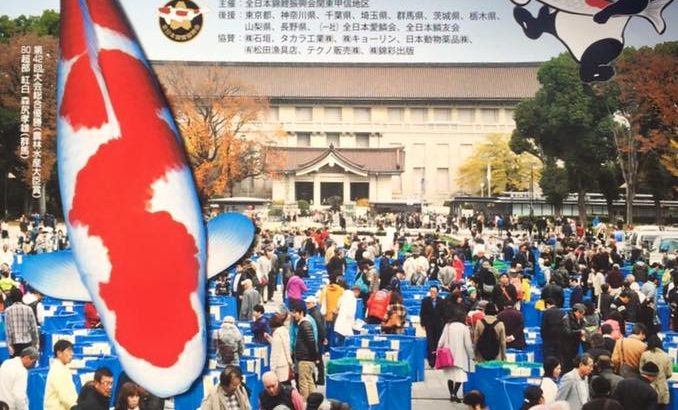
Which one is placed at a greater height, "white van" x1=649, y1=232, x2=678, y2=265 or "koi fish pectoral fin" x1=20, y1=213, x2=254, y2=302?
"koi fish pectoral fin" x1=20, y1=213, x2=254, y2=302

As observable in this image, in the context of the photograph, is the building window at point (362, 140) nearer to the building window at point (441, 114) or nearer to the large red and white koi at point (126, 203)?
the building window at point (441, 114)

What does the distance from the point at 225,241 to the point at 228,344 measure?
1082mm

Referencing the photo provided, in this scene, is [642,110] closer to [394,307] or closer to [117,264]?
[394,307]

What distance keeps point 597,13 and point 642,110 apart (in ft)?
26.0

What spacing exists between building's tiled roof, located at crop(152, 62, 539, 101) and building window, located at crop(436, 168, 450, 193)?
3635 millimetres

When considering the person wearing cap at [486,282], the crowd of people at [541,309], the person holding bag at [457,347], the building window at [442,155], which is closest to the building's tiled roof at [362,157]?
the building window at [442,155]

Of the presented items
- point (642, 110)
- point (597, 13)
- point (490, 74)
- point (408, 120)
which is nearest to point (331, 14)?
point (597, 13)

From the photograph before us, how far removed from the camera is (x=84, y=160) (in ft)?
28.6

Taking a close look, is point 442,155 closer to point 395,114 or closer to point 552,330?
point 395,114

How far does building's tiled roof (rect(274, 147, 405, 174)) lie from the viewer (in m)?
46.9

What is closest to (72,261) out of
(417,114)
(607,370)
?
(607,370)

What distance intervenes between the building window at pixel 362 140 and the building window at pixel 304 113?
282 centimetres

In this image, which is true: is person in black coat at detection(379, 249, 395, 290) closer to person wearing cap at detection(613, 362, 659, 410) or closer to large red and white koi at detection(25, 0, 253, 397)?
large red and white koi at detection(25, 0, 253, 397)

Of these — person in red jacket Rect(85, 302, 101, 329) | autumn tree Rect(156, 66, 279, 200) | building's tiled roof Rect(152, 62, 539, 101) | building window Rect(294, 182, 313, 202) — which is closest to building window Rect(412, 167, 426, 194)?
building's tiled roof Rect(152, 62, 539, 101)
